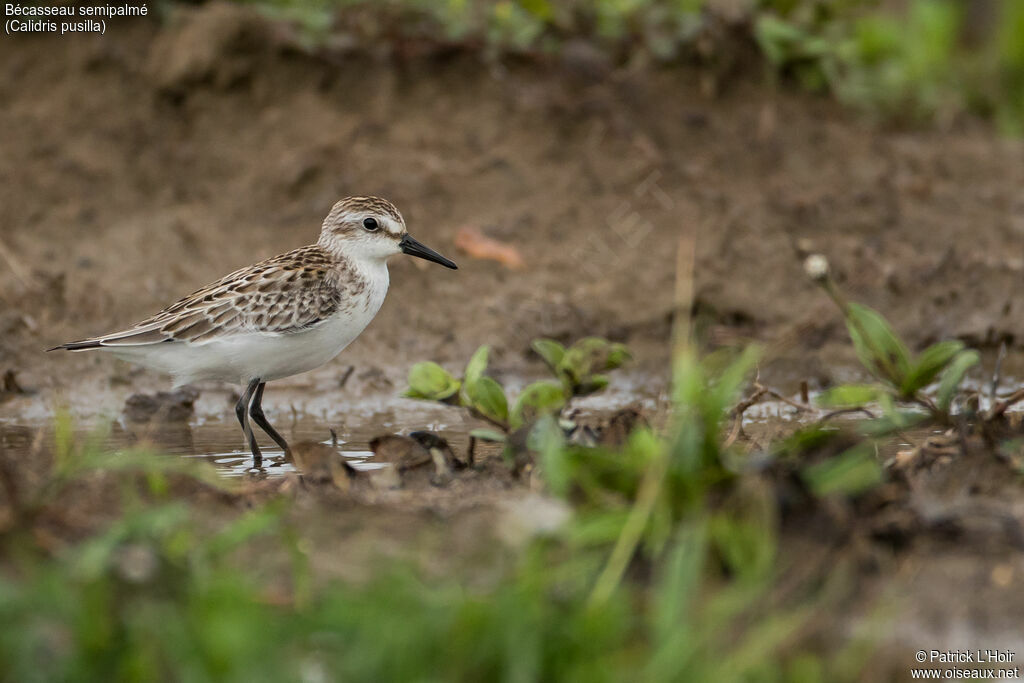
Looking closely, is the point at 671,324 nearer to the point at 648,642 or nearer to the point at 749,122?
the point at 749,122

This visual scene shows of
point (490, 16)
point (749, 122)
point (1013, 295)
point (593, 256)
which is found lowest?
point (1013, 295)

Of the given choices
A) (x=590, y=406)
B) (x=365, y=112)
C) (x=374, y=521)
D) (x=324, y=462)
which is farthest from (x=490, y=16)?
(x=374, y=521)

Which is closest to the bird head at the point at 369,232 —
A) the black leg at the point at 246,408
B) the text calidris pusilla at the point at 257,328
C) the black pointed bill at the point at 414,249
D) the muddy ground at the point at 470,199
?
the black pointed bill at the point at 414,249

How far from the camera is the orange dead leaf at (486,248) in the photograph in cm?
849

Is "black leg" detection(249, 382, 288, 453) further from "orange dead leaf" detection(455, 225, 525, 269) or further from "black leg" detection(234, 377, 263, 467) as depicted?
"orange dead leaf" detection(455, 225, 525, 269)

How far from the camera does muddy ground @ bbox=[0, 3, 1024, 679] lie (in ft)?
25.9

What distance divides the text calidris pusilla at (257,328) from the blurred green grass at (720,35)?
113 inches

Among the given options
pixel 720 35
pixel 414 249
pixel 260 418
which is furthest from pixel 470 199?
pixel 260 418

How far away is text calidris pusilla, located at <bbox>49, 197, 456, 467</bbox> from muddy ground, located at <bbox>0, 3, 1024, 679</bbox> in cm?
83

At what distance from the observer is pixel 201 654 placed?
9.71ft

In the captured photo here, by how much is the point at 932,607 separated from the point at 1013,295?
4980mm

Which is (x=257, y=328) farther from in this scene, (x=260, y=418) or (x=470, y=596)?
(x=470, y=596)

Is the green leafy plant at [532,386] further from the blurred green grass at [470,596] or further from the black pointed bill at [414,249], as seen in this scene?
the black pointed bill at [414,249]

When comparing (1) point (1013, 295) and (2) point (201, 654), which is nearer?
(2) point (201, 654)
